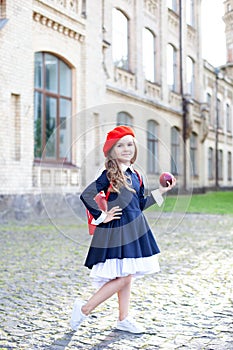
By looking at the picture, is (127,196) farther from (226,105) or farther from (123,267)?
(226,105)

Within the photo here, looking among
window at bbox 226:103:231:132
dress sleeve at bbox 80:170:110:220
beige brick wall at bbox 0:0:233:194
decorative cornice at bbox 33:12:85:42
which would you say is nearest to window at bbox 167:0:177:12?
beige brick wall at bbox 0:0:233:194

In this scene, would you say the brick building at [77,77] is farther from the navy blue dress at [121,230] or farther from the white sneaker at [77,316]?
the white sneaker at [77,316]

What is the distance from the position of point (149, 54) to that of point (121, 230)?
16752 mm

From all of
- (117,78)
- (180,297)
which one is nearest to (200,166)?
(117,78)

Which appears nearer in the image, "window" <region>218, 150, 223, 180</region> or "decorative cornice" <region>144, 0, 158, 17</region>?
"decorative cornice" <region>144, 0, 158, 17</region>

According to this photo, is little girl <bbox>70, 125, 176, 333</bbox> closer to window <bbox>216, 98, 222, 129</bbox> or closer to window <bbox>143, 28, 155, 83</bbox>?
window <bbox>143, 28, 155, 83</bbox>

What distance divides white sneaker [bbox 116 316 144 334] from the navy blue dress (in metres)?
0.41

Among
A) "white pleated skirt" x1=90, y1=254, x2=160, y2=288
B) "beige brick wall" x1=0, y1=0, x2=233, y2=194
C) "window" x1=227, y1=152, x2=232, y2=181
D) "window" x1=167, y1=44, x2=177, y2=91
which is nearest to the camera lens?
"white pleated skirt" x1=90, y1=254, x2=160, y2=288

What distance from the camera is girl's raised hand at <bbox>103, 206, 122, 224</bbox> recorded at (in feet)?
9.42

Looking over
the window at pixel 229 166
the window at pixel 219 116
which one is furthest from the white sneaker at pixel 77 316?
the window at pixel 229 166

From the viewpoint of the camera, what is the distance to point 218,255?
245 inches

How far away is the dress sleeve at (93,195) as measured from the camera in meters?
2.88

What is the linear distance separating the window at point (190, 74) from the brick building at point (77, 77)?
134cm

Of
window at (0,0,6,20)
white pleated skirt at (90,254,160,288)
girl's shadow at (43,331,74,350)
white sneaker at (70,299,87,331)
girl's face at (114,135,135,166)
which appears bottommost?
girl's shadow at (43,331,74,350)
